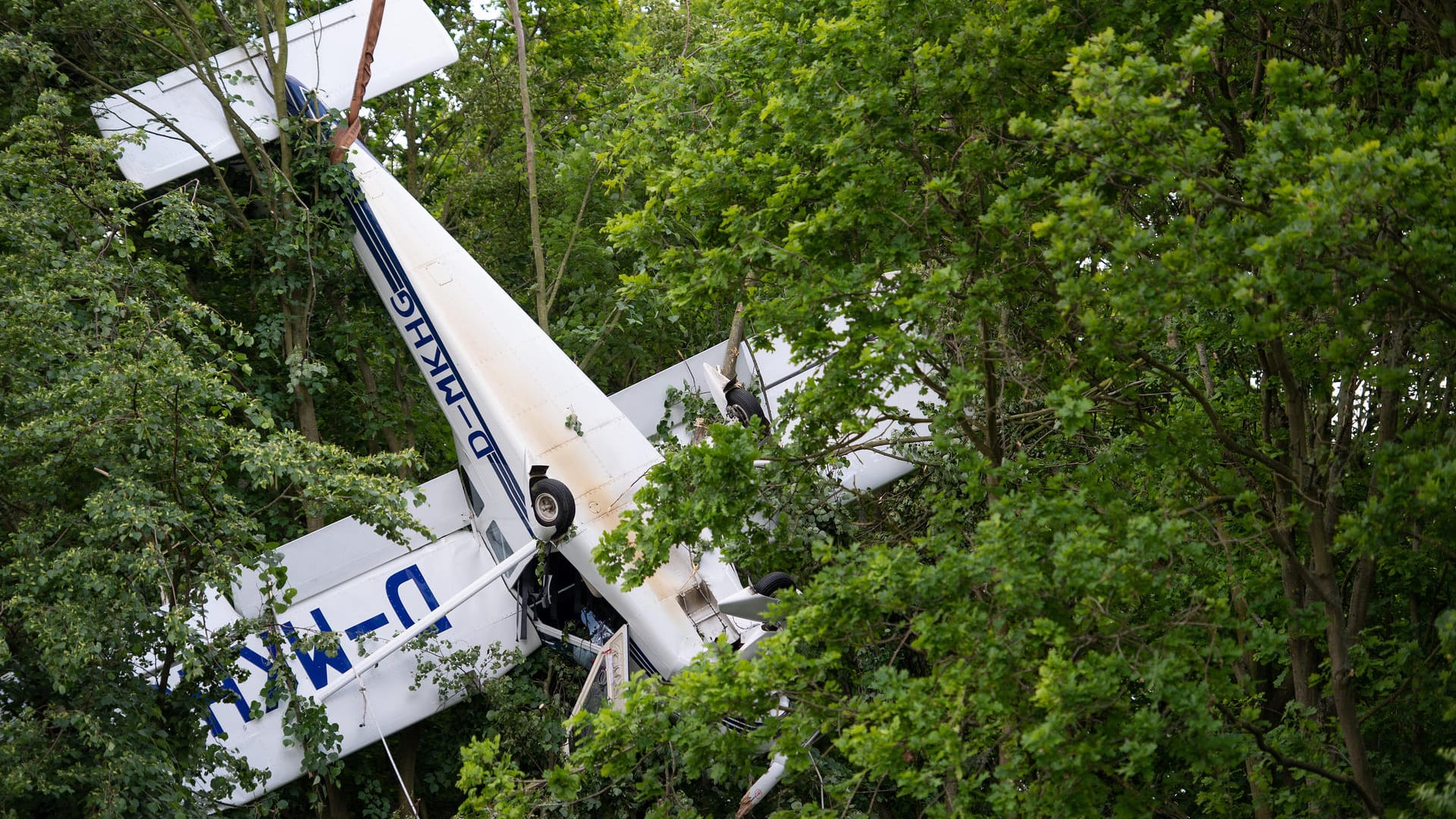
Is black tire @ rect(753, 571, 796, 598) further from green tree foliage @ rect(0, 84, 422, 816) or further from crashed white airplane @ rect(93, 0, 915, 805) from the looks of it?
green tree foliage @ rect(0, 84, 422, 816)

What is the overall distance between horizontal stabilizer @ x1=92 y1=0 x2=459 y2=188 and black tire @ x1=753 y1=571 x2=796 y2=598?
21.0 ft

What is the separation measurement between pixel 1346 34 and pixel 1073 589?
3903 millimetres

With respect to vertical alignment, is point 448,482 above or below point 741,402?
above

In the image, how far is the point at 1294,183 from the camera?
5.40 metres

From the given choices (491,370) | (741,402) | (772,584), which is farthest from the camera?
(491,370)

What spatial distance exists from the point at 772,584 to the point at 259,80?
7264 mm

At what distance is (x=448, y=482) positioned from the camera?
38.2 feet

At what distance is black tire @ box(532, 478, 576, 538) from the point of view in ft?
31.4

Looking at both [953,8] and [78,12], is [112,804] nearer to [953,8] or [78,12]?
[953,8]

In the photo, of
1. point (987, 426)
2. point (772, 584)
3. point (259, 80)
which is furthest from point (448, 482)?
point (987, 426)

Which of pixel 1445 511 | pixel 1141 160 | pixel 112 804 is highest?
pixel 1141 160

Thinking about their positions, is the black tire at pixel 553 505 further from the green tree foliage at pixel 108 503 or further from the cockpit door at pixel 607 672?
the green tree foliage at pixel 108 503

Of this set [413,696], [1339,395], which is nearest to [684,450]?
[1339,395]

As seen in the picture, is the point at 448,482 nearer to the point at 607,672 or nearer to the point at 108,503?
the point at 607,672
